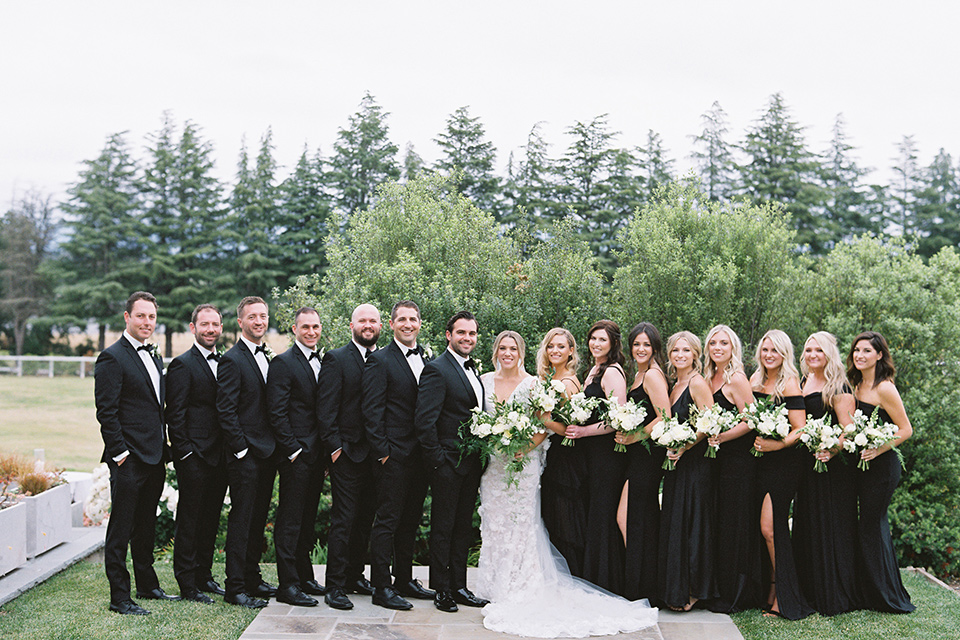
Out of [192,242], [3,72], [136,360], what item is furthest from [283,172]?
[136,360]

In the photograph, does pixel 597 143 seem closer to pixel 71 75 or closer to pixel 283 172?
pixel 283 172

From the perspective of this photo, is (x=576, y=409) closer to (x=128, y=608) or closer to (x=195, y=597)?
(x=195, y=597)

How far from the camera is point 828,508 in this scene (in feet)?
20.4

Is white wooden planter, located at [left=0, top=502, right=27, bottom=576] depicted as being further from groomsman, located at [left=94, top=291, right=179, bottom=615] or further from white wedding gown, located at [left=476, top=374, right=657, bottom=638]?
white wedding gown, located at [left=476, top=374, right=657, bottom=638]

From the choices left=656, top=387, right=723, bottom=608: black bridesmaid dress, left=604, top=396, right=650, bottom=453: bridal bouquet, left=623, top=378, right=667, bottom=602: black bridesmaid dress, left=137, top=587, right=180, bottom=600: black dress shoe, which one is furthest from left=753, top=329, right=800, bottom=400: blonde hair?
left=137, top=587, right=180, bottom=600: black dress shoe

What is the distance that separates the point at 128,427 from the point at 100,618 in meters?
1.43

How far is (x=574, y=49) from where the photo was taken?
78.0 ft

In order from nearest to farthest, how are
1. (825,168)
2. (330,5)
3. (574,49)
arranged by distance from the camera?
1. (330,5)
2. (574,49)
3. (825,168)

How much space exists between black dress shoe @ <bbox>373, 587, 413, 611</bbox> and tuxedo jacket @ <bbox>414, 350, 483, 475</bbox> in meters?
1.09

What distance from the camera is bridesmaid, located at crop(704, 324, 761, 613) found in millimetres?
6105

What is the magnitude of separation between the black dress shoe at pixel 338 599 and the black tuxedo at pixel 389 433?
294 mm

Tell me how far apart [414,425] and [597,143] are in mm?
32373

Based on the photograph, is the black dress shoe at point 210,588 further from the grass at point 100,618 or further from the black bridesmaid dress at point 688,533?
the black bridesmaid dress at point 688,533

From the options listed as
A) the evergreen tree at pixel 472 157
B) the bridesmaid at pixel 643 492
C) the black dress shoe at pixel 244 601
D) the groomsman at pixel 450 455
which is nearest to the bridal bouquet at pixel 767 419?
the bridesmaid at pixel 643 492
